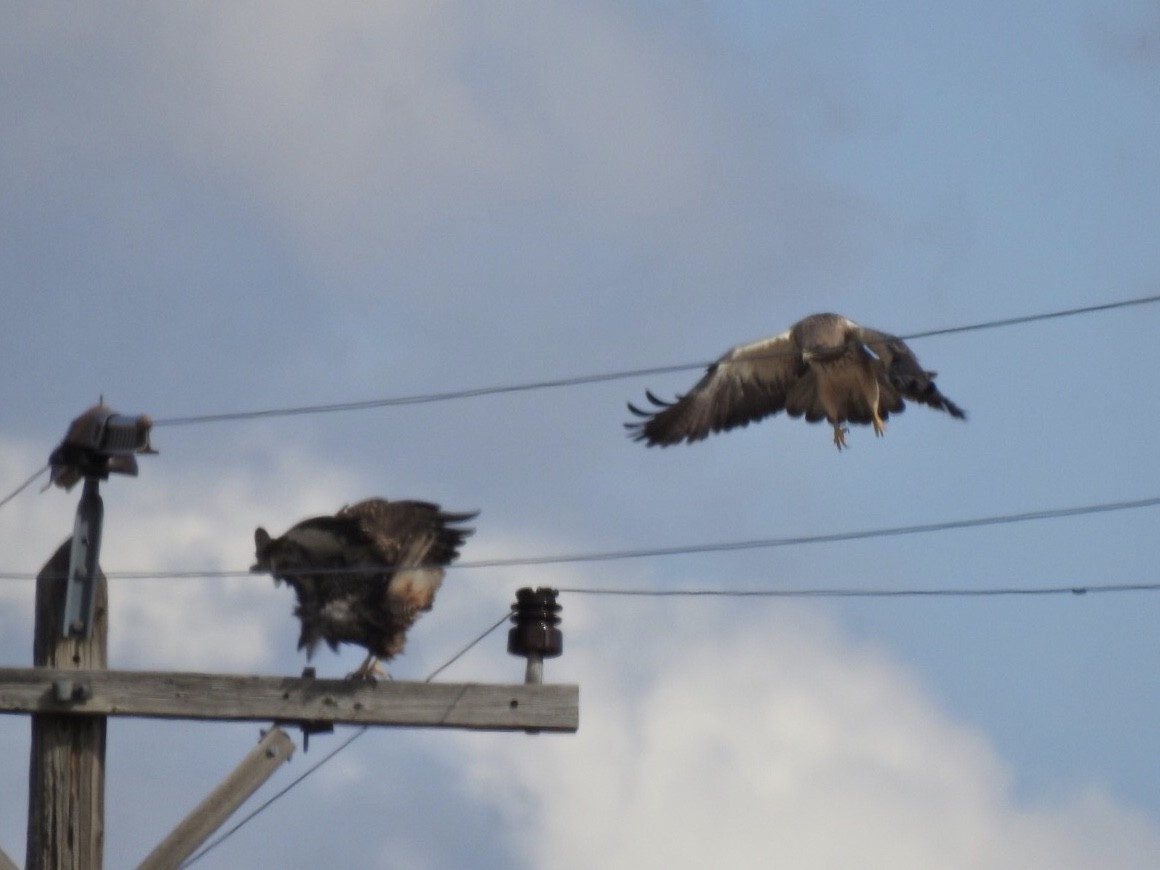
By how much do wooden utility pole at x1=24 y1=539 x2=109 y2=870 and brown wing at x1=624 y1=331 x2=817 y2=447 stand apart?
5.76 m

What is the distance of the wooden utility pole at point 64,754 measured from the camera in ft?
24.0

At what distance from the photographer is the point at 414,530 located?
27.5 feet

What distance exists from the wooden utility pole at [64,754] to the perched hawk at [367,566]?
3.05 feet

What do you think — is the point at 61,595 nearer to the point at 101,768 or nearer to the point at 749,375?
the point at 101,768

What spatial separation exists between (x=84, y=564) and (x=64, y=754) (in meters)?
0.67

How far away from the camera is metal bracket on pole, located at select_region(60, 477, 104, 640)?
7.62 m

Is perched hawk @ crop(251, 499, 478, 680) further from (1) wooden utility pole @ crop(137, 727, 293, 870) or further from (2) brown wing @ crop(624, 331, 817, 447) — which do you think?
(2) brown wing @ crop(624, 331, 817, 447)

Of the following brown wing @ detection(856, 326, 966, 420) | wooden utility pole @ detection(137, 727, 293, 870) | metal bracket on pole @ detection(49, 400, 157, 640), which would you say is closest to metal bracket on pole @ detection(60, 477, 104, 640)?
metal bracket on pole @ detection(49, 400, 157, 640)

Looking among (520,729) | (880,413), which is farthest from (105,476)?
(880,413)

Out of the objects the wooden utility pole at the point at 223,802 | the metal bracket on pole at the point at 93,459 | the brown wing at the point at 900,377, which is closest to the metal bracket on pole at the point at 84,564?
the metal bracket on pole at the point at 93,459

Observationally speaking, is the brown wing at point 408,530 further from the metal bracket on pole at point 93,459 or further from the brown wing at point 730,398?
the brown wing at point 730,398

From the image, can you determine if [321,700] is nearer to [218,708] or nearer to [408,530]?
[218,708]

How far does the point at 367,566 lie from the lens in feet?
27.5

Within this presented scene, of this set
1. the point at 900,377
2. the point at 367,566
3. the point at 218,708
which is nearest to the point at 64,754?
the point at 218,708
